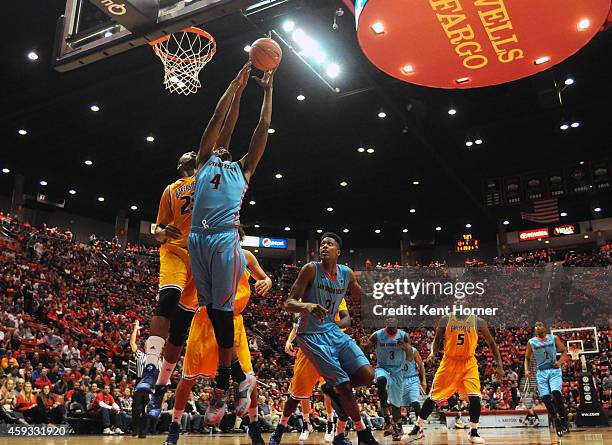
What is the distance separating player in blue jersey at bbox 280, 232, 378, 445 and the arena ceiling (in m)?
6.02

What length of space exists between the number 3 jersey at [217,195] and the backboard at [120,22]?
7.38 ft

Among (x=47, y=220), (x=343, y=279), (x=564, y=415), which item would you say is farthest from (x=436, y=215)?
(x=343, y=279)

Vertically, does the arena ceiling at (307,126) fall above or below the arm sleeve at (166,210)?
above

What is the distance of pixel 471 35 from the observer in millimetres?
5930

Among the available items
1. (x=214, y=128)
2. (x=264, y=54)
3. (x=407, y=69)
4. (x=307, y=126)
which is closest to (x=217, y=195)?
(x=214, y=128)

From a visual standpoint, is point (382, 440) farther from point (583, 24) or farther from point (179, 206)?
point (583, 24)

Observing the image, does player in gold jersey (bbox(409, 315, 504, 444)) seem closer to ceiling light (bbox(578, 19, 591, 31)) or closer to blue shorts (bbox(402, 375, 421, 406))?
blue shorts (bbox(402, 375, 421, 406))

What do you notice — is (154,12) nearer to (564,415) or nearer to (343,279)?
(343,279)

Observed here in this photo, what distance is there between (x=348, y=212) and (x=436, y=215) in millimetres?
4779

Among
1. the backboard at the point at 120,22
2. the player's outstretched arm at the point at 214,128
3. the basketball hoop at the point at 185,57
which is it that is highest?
the basketball hoop at the point at 185,57

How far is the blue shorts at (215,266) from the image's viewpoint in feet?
12.6

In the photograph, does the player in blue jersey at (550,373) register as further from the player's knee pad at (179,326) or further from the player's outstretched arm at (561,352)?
the player's knee pad at (179,326)

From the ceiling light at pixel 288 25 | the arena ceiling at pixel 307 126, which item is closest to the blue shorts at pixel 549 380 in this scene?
the arena ceiling at pixel 307 126

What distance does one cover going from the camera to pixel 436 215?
101ft
